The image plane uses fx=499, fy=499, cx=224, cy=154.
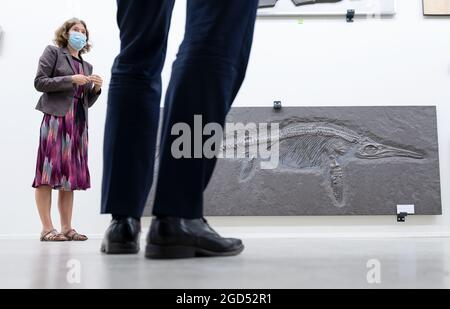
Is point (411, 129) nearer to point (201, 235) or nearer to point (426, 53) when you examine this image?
point (426, 53)

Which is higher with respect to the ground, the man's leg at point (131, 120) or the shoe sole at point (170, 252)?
the man's leg at point (131, 120)

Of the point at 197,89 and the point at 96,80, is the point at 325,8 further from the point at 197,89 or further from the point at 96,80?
the point at 197,89

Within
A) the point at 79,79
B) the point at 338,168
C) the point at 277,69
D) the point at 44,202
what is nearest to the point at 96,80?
the point at 79,79

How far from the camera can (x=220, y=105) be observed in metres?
0.84

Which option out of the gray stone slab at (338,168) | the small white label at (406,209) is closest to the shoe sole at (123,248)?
the gray stone slab at (338,168)

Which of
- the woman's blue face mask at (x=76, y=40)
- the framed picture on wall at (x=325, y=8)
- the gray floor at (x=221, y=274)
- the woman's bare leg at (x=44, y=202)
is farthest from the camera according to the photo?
the framed picture on wall at (x=325, y=8)

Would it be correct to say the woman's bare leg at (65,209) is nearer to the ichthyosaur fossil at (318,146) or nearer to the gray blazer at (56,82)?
the gray blazer at (56,82)

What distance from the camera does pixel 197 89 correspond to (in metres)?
0.83

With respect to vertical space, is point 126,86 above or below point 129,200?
above

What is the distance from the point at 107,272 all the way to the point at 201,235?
222mm

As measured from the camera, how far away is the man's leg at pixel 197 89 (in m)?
0.81

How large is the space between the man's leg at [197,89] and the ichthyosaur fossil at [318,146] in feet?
8.48

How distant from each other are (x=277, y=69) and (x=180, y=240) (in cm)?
296

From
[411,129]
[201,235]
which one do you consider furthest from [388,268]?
[411,129]
